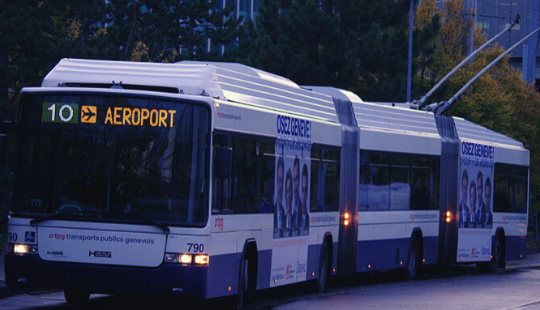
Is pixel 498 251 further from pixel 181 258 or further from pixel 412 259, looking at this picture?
pixel 181 258

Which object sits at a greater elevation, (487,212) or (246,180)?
(246,180)

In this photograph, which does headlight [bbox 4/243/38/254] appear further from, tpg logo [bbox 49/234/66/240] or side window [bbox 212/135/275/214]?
side window [bbox 212/135/275/214]

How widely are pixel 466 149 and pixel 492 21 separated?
70.0 metres

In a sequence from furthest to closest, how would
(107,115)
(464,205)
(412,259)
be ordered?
(464,205), (412,259), (107,115)

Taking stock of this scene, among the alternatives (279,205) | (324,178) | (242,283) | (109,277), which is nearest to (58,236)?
(109,277)

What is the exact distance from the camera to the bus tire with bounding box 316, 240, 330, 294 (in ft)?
55.6

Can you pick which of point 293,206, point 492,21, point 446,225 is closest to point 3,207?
point 446,225

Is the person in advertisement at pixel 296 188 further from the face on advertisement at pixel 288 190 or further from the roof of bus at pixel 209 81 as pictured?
the roof of bus at pixel 209 81

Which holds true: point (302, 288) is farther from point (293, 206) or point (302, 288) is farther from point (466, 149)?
point (466, 149)

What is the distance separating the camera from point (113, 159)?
1185 centimetres

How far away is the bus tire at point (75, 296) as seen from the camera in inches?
537

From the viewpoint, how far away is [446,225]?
72.8 ft

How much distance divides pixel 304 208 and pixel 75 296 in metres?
3.79

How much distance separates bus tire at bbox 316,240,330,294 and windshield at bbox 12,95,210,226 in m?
5.43
